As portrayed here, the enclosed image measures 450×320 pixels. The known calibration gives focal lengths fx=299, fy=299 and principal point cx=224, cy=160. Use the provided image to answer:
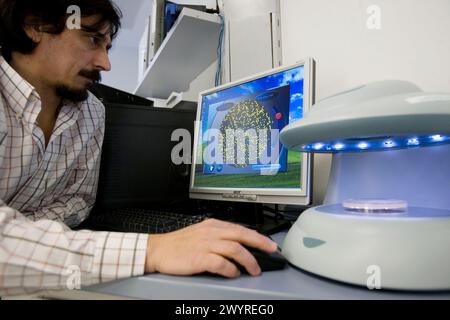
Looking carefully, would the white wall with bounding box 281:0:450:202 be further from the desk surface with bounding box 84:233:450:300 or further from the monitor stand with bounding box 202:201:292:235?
the desk surface with bounding box 84:233:450:300

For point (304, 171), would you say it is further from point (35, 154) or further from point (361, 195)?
point (35, 154)

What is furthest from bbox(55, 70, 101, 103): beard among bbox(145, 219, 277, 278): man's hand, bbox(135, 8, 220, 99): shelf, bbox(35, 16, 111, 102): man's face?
bbox(145, 219, 277, 278): man's hand

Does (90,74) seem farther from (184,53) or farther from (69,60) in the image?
(184,53)

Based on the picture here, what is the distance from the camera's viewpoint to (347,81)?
867 millimetres

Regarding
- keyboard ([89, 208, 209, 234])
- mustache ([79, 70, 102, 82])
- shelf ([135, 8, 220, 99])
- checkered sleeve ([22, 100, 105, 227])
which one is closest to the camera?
keyboard ([89, 208, 209, 234])

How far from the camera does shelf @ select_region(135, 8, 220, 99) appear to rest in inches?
47.1

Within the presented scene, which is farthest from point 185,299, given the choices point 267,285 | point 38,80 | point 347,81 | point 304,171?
point 38,80

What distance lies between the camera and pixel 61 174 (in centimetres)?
86

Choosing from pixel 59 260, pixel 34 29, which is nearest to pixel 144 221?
pixel 59 260

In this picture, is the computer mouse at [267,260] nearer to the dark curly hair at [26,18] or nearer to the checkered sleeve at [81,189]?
the checkered sleeve at [81,189]

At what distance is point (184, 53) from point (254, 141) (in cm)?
86

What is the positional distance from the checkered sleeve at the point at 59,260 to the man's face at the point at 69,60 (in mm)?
585

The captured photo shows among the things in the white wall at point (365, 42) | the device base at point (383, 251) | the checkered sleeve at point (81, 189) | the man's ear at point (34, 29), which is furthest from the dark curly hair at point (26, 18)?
the device base at point (383, 251)

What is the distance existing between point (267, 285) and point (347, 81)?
27.4 inches
